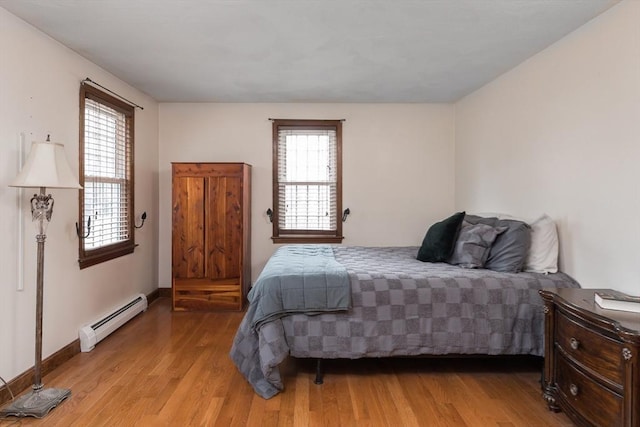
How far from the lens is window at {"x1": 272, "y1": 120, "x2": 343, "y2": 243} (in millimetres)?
4867

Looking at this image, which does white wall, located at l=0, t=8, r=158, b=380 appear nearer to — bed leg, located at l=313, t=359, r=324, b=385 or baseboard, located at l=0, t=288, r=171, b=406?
baseboard, located at l=0, t=288, r=171, b=406

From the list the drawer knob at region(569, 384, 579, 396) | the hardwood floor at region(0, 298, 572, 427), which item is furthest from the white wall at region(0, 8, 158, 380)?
the drawer knob at region(569, 384, 579, 396)

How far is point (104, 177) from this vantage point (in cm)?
364

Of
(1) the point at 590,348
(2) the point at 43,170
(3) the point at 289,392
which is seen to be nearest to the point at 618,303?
(1) the point at 590,348

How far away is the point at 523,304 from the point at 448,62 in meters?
2.05

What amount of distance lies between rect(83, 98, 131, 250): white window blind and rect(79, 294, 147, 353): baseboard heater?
651 millimetres

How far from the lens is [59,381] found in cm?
267

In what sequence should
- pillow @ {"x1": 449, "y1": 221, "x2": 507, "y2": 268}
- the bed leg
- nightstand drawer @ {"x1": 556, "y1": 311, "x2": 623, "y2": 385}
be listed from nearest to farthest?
nightstand drawer @ {"x1": 556, "y1": 311, "x2": 623, "y2": 385}
the bed leg
pillow @ {"x1": 449, "y1": 221, "x2": 507, "y2": 268}

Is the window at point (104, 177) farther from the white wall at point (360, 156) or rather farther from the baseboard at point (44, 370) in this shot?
the white wall at point (360, 156)

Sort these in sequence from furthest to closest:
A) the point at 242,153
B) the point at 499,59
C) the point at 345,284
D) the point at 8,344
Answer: the point at 242,153
the point at 499,59
the point at 345,284
the point at 8,344

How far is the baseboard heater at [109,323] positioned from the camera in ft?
10.5

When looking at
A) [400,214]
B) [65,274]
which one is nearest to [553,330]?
[400,214]

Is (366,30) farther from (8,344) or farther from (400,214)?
(8,344)

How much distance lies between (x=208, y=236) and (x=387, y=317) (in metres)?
2.42
